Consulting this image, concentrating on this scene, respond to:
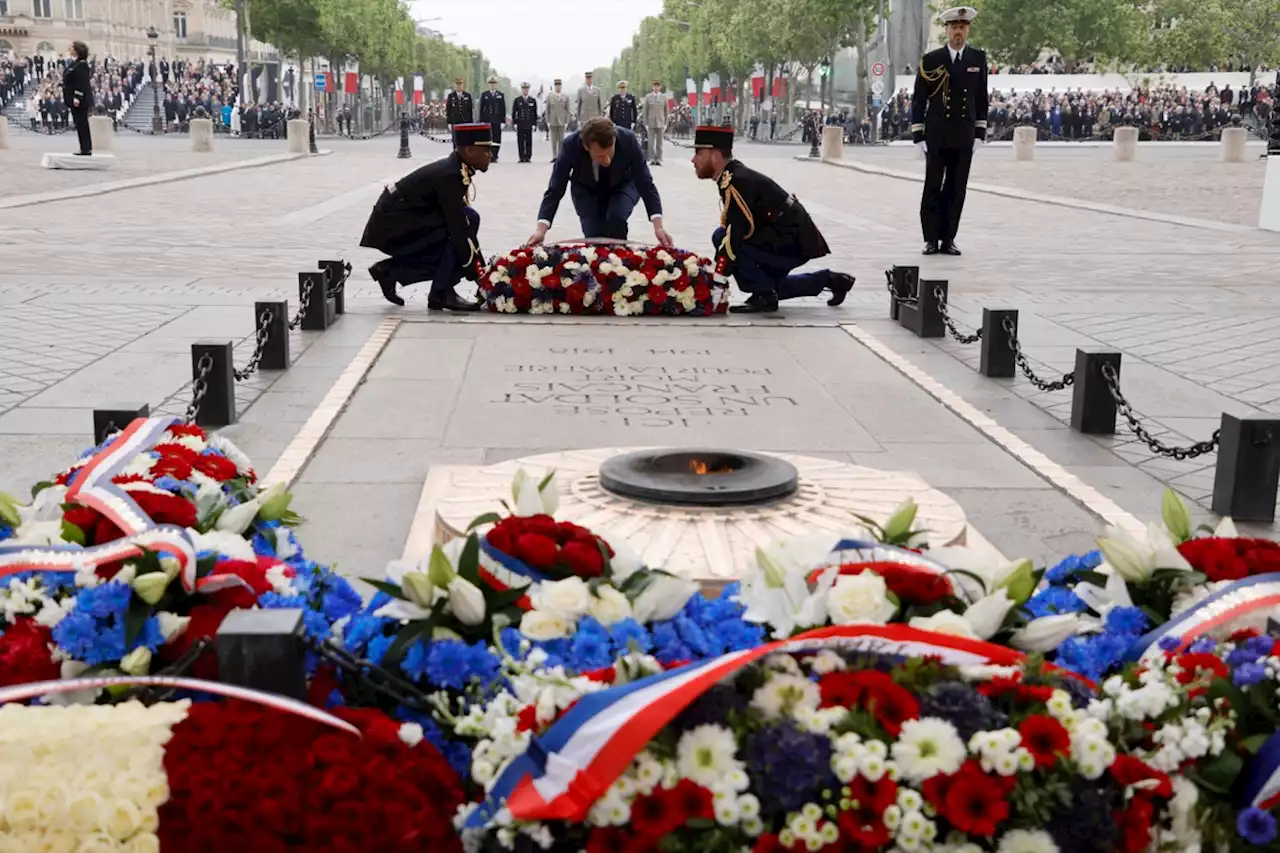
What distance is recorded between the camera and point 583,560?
260 cm

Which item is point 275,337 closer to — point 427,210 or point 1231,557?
point 427,210

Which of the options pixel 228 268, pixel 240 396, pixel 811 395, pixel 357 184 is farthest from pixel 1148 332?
pixel 357 184

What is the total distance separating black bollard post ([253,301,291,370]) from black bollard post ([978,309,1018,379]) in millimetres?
3675

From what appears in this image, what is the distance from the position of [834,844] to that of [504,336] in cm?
710

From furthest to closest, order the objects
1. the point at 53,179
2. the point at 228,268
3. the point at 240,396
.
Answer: the point at 53,179, the point at 228,268, the point at 240,396

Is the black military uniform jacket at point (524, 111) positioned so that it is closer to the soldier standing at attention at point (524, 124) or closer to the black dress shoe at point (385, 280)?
the soldier standing at attention at point (524, 124)

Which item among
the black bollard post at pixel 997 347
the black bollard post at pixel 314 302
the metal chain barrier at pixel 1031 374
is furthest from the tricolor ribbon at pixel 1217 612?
the black bollard post at pixel 314 302

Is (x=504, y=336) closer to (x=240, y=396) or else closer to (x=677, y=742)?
(x=240, y=396)

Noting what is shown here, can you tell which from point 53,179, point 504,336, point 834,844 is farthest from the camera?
point 53,179

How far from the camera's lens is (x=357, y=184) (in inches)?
974

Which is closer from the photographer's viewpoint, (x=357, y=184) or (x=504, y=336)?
(x=504, y=336)

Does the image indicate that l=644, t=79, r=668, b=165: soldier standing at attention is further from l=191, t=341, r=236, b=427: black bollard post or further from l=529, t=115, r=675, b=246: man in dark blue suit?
l=191, t=341, r=236, b=427: black bollard post

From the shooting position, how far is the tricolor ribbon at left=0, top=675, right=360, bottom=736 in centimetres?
215

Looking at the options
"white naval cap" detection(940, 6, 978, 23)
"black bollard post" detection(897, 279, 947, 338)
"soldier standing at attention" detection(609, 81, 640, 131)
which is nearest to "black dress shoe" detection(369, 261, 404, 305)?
"black bollard post" detection(897, 279, 947, 338)
